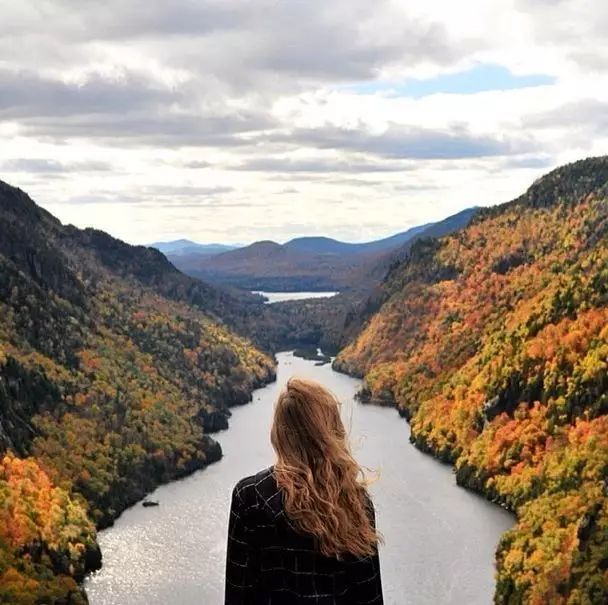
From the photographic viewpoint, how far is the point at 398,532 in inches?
3740

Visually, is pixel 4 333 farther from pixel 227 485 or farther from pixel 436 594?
pixel 436 594

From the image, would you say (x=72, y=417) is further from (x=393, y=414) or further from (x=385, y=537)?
(x=393, y=414)

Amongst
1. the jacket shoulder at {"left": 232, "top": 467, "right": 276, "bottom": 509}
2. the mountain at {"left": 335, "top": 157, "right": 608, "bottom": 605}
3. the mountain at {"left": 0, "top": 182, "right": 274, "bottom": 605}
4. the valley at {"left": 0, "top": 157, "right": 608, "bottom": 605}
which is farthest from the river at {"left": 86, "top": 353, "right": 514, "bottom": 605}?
the jacket shoulder at {"left": 232, "top": 467, "right": 276, "bottom": 509}

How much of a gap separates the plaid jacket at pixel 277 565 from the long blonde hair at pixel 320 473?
0.42ft

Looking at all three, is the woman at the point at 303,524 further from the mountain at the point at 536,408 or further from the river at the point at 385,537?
the mountain at the point at 536,408

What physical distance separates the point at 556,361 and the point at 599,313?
359 inches

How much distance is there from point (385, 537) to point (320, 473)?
8780 cm

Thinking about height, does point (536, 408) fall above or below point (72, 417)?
below

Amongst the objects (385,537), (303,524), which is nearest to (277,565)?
(303,524)

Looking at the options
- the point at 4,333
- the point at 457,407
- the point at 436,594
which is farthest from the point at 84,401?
the point at 436,594

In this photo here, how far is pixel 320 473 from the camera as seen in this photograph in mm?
8875

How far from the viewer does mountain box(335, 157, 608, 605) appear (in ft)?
273

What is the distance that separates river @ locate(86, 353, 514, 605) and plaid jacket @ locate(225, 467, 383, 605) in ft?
183

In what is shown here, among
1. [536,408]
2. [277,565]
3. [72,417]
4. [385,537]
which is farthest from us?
[72,417]
